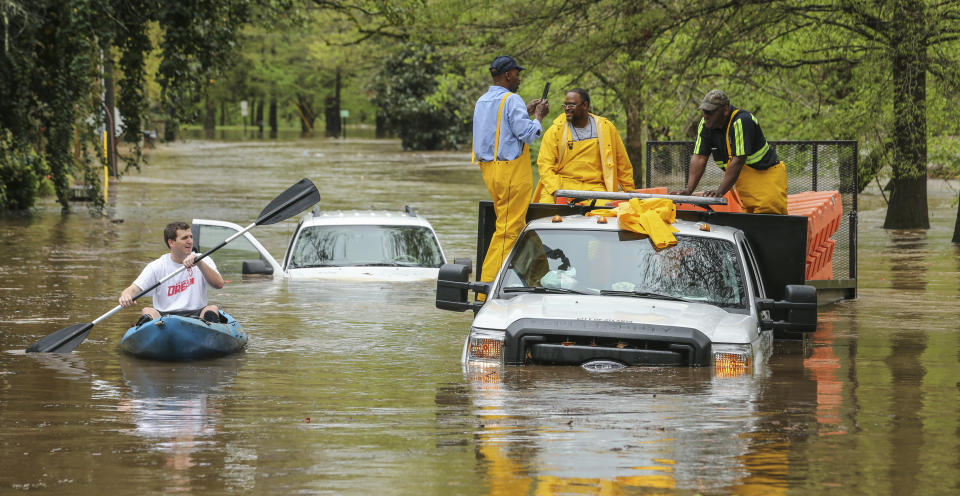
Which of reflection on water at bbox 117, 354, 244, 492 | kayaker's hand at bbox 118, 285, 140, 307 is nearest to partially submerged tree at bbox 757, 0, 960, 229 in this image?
kayaker's hand at bbox 118, 285, 140, 307

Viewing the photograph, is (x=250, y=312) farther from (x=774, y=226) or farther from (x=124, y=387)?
(x=774, y=226)

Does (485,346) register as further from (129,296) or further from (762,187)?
(762,187)

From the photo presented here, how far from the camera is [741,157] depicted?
38.3 ft

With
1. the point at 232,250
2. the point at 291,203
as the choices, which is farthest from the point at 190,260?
the point at 232,250

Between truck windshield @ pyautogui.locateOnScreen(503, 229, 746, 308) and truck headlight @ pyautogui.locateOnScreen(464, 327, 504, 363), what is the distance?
0.72 metres

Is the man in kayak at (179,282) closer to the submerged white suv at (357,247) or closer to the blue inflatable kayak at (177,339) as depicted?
the blue inflatable kayak at (177,339)

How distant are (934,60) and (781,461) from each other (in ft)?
47.8

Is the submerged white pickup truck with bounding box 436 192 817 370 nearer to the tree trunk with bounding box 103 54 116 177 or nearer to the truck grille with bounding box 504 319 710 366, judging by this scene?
the truck grille with bounding box 504 319 710 366

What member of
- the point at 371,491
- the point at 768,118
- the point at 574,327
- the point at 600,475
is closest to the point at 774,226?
the point at 574,327

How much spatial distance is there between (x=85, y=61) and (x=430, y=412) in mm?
16418

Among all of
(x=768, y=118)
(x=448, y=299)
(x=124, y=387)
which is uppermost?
(x=768, y=118)

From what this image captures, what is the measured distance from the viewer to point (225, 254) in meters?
18.7

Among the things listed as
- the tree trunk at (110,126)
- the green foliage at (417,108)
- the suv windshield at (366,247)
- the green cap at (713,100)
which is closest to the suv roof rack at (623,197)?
the green cap at (713,100)

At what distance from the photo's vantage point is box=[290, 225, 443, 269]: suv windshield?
16.0 metres
